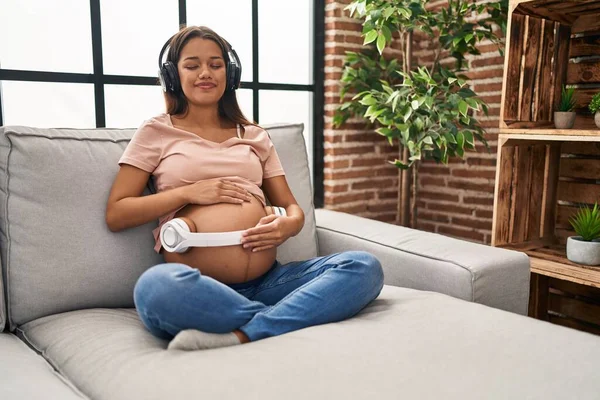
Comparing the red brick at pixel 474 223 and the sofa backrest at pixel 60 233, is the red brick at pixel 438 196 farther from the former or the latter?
the sofa backrest at pixel 60 233

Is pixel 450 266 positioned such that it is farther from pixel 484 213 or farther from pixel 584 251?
pixel 484 213

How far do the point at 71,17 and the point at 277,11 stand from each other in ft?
3.15

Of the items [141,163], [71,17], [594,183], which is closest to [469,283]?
[141,163]

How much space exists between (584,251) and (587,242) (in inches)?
1.2

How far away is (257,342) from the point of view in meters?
1.06

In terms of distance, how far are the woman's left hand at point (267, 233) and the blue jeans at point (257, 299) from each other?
0.33ft

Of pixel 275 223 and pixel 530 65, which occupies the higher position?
pixel 530 65

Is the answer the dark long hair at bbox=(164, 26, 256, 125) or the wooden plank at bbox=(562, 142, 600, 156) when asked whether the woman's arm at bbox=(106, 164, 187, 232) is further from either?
the wooden plank at bbox=(562, 142, 600, 156)

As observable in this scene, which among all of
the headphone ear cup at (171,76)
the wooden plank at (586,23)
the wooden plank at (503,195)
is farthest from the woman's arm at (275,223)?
the wooden plank at (586,23)

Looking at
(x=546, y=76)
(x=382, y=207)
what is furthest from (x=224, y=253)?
(x=382, y=207)

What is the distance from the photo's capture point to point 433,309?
1237 millimetres

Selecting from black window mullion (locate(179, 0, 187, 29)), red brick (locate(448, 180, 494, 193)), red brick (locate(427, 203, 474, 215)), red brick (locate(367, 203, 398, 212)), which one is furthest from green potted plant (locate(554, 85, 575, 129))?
black window mullion (locate(179, 0, 187, 29))

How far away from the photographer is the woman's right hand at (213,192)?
1322 millimetres

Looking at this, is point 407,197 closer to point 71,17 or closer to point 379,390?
point 71,17
